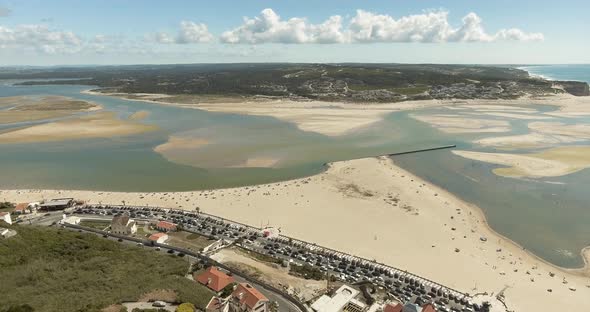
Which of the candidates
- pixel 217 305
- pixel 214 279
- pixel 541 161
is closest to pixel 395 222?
pixel 214 279

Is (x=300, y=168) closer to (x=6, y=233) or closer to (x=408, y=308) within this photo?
(x=408, y=308)

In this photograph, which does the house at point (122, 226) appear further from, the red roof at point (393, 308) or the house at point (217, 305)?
the red roof at point (393, 308)

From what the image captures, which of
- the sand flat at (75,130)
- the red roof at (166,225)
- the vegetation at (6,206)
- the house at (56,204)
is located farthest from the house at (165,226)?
the sand flat at (75,130)

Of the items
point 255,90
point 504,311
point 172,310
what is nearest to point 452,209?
point 504,311

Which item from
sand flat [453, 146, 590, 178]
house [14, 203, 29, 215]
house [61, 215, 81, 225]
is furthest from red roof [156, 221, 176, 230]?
sand flat [453, 146, 590, 178]

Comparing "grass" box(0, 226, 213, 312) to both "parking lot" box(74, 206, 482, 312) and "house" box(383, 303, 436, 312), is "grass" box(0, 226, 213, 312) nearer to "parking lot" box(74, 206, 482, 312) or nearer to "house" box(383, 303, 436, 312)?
"parking lot" box(74, 206, 482, 312)

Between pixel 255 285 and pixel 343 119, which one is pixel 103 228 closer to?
pixel 255 285
